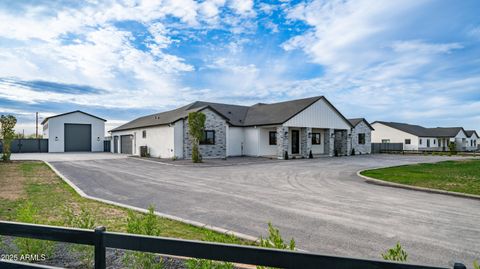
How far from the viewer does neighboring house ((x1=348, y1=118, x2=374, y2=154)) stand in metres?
36.4

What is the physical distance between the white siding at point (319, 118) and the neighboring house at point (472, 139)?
5122cm

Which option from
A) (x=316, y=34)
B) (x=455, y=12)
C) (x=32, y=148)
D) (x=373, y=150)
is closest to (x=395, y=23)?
(x=455, y=12)

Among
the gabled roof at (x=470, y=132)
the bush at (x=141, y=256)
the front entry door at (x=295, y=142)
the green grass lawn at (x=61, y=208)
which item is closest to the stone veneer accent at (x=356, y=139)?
the front entry door at (x=295, y=142)

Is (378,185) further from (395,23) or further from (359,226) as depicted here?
(395,23)

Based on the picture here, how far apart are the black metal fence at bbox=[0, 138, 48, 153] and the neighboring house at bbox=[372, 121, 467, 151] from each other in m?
58.4

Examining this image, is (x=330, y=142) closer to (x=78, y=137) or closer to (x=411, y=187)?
(x=411, y=187)

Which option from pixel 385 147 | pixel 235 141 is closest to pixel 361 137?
pixel 385 147

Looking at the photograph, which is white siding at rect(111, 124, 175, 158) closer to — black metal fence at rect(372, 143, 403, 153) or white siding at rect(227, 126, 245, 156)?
white siding at rect(227, 126, 245, 156)

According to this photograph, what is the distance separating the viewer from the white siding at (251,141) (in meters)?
28.9

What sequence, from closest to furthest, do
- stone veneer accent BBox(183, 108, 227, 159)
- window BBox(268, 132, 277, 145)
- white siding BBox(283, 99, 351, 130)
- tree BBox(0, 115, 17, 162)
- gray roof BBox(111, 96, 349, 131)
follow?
1. tree BBox(0, 115, 17, 162)
2. stone veneer accent BBox(183, 108, 227, 159)
3. gray roof BBox(111, 96, 349, 131)
4. white siding BBox(283, 99, 351, 130)
5. window BBox(268, 132, 277, 145)

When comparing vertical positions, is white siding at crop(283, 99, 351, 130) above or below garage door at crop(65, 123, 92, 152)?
above

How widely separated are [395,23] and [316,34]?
165 inches

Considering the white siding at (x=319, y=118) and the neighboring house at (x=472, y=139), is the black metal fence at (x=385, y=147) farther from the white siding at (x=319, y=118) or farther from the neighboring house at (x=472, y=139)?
the neighboring house at (x=472, y=139)

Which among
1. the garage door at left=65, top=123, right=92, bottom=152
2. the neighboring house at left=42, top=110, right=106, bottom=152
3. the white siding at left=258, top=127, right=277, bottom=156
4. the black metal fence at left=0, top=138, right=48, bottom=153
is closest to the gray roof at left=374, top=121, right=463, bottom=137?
the white siding at left=258, top=127, right=277, bottom=156
